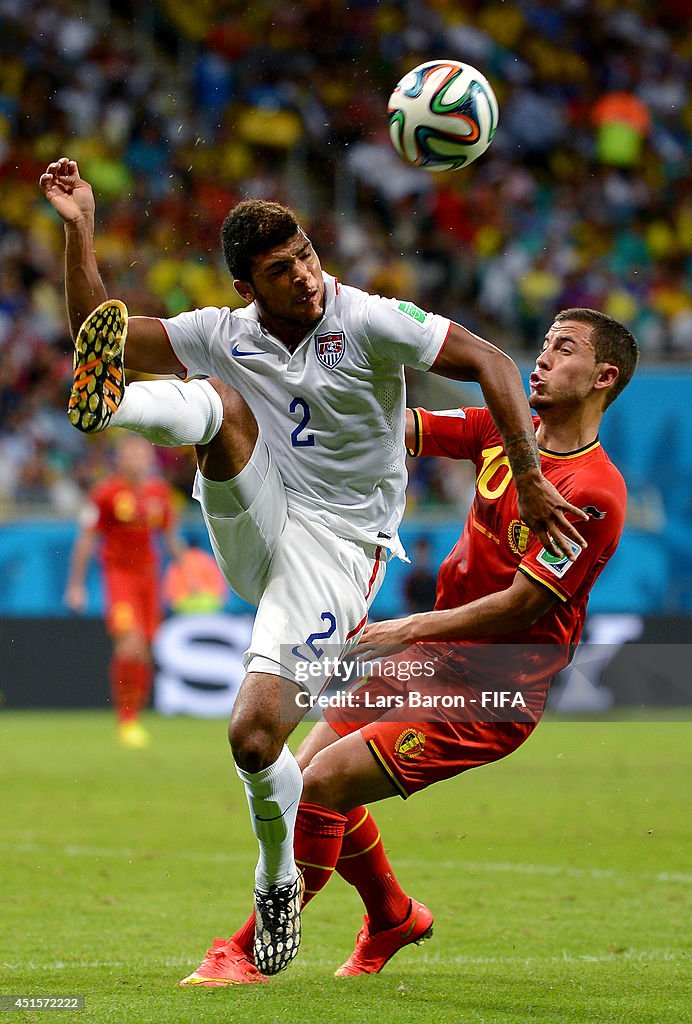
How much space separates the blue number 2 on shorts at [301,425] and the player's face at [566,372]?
0.84 meters

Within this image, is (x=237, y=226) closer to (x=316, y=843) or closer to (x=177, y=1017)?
(x=316, y=843)

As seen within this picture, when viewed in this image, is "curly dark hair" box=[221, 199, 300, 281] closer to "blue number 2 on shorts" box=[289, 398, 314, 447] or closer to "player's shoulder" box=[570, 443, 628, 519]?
"blue number 2 on shorts" box=[289, 398, 314, 447]

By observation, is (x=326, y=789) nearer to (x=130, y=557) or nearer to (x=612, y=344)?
(x=612, y=344)

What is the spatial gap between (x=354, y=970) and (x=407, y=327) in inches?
89.0

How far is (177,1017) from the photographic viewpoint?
163 inches

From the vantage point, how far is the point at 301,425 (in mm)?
4855

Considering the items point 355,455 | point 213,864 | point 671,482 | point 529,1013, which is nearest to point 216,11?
point 671,482

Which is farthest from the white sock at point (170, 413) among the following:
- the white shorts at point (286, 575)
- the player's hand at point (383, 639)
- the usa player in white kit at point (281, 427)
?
the player's hand at point (383, 639)

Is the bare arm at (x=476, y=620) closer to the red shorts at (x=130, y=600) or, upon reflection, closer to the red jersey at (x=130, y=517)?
the red jersey at (x=130, y=517)

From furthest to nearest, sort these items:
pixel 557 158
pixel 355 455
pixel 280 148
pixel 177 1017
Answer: pixel 557 158 < pixel 280 148 < pixel 355 455 < pixel 177 1017

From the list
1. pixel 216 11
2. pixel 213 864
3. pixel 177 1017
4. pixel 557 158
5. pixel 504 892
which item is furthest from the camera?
pixel 557 158

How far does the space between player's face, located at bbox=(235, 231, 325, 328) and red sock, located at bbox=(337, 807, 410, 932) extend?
1.77m

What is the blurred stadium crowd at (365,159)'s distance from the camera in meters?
11.7

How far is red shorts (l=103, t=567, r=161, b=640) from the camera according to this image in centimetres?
1200
